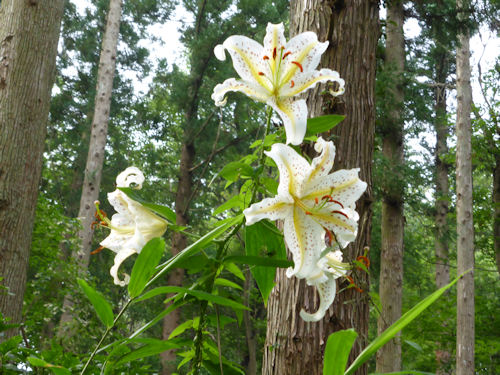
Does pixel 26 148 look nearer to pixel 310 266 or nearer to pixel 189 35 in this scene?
pixel 310 266

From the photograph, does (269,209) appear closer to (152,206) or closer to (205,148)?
(152,206)

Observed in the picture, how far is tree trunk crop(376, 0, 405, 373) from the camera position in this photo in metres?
5.89

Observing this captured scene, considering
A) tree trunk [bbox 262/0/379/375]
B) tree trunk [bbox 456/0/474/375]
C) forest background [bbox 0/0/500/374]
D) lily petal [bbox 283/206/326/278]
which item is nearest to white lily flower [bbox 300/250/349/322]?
lily petal [bbox 283/206/326/278]

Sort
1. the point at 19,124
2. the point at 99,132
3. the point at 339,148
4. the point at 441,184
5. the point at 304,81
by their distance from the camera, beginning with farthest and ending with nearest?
the point at 441,184 < the point at 99,132 < the point at 19,124 < the point at 339,148 < the point at 304,81

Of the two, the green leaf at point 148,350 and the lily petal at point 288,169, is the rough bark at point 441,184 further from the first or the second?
the green leaf at point 148,350

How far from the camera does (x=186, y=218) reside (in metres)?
9.48

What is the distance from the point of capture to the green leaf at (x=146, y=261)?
0.49 metres

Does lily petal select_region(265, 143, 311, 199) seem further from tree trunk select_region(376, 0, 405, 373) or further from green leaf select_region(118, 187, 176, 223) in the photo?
tree trunk select_region(376, 0, 405, 373)

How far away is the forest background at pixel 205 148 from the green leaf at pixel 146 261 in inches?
200

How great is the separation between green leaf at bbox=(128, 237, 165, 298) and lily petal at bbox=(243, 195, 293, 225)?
9cm

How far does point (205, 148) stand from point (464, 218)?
16.3 ft

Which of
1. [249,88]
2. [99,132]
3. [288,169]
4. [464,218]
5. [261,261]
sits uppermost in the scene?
[99,132]

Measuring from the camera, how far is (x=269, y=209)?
55 cm

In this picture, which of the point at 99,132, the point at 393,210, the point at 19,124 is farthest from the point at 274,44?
the point at 99,132
